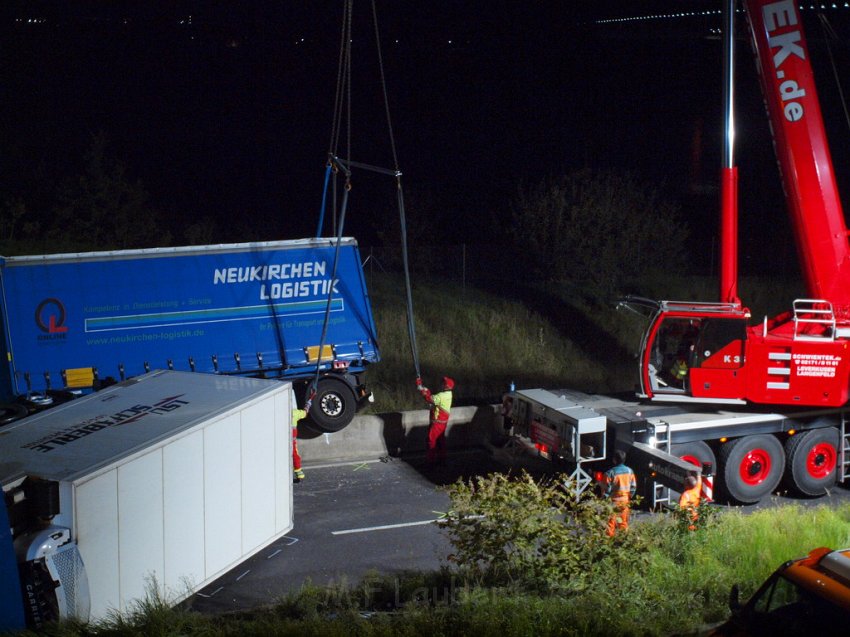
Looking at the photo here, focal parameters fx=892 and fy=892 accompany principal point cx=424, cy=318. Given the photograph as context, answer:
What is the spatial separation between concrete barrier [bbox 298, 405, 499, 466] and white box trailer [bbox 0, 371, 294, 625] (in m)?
4.74

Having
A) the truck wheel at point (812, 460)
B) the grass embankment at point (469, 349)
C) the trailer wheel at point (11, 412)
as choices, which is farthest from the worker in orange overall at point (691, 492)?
the grass embankment at point (469, 349)

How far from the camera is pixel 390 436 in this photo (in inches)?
613

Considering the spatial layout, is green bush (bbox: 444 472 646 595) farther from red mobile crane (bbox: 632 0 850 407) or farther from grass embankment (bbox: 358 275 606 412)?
grass embankment (bbox: 358 275 606 412)

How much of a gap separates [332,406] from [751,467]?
7035mm

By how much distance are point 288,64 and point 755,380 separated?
41652 millimetres

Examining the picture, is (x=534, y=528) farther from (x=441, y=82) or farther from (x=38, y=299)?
(x=441, y=82)

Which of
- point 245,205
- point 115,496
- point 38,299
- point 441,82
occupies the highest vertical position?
point 441,82

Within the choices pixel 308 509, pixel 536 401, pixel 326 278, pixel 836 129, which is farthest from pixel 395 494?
pixel 836 129

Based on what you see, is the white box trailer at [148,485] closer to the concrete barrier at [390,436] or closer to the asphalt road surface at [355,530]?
the asphalt road surface at [355,530]

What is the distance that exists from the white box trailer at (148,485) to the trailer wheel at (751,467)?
637 centimetres

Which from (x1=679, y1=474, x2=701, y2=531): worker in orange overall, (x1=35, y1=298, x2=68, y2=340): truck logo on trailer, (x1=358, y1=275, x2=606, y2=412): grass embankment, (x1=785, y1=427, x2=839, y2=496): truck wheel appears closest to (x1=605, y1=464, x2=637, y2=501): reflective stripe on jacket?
(x1=679, y1=474, x2=701, y2=531): worker in orange overall

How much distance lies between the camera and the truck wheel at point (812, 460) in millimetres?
13172

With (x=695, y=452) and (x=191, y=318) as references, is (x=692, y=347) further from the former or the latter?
(x=191, y=318)

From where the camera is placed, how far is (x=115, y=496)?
7.55 metres
